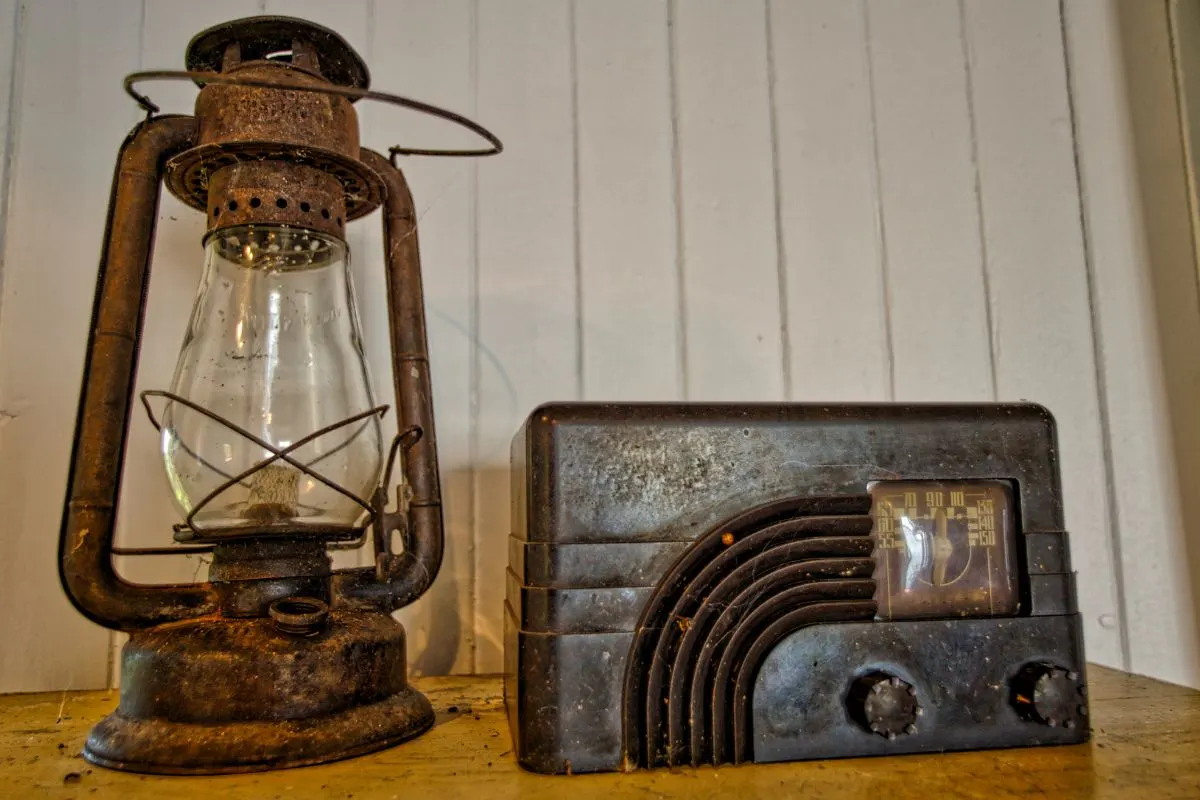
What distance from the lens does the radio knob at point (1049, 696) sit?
0.62 metres

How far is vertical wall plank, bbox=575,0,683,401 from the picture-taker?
41.2 inches

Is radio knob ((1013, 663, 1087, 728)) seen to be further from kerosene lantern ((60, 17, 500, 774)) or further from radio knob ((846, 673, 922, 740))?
kerosene lantern ((60, 17, 500, 774))

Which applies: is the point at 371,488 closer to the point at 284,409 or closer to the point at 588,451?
the point at 284,409

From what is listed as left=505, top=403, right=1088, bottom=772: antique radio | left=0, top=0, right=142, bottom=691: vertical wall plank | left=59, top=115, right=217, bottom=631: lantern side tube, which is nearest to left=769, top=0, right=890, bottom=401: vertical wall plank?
left=505, top=403, right=1088, bottom=772: antique radio

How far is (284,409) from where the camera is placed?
75 cm

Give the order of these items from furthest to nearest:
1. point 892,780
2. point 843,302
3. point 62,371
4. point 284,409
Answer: point 843,302
point 62,371
point 284,409
point 892,780

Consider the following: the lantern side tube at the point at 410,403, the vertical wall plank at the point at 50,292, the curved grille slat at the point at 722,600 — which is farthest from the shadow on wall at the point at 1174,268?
the vertical wall plank at the point at 50,292

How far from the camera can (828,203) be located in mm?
1114

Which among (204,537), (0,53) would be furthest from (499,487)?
(0,53)

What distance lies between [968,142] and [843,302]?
315mm

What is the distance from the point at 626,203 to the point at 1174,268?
77 centimetres

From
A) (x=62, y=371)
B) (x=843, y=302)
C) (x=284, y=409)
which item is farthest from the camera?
(x=843, y=302)

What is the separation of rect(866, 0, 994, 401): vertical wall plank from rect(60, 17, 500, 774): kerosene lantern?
685 mm

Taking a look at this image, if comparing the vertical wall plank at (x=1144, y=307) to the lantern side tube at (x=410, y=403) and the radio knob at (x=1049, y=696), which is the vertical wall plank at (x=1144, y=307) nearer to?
the radio knob at (x=1049, y=696)
